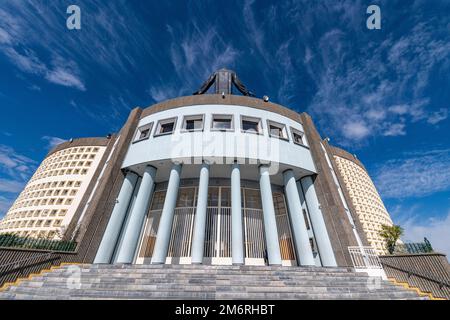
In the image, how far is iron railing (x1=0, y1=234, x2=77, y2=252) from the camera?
8.11 metres

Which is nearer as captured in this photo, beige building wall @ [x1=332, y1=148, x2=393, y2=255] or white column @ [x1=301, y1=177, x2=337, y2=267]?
white column @ [x1=301, y1=177, x2=337, y2=267]

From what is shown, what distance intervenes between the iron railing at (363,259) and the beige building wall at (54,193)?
31876 mm

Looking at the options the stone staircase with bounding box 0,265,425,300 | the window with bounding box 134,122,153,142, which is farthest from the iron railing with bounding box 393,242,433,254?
the window with bounding box 134,122,153,142

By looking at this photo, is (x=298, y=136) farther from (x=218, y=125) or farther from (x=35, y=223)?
(x=35, y=223)

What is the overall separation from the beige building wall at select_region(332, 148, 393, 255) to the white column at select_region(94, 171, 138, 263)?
34.9 m

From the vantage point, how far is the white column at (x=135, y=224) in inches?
391

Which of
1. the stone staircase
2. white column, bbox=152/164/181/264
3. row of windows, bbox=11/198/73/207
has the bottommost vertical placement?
the stone staircase

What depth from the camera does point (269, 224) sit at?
403 inches

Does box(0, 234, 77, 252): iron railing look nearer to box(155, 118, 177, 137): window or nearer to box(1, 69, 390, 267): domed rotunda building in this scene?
box(1, 69, 390, 267): domed rotunda building

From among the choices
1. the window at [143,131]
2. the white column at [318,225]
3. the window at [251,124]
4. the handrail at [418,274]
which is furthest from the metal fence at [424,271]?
the window at [143,131]
